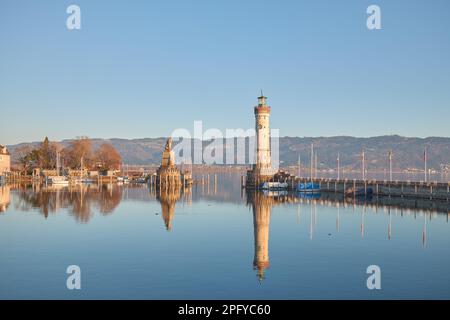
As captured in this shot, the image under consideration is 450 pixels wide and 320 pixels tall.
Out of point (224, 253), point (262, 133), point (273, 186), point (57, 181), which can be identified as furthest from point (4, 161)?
point (224, 253)

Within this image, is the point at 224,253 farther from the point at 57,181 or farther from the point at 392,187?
the point at 57,181

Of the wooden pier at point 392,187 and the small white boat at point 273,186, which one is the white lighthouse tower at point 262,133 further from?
the wooden pier at point 392,187

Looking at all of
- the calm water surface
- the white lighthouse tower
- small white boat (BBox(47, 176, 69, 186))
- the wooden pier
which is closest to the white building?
small white boat (BBox(47, 176, 69, 186))

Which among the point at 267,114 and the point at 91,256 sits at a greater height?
the point at 267,114

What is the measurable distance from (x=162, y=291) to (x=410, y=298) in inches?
442

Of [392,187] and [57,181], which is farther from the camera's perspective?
[57,181]

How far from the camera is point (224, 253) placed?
3278 cm

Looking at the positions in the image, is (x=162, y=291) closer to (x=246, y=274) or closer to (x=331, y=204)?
(x=246, y=274)

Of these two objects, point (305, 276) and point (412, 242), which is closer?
point (305, 276)

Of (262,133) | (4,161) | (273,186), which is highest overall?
(262,133)

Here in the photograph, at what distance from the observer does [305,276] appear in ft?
85.7

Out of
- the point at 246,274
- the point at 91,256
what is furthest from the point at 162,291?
the point at 91,256

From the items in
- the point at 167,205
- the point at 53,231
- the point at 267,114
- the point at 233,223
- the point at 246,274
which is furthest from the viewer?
the point at 267,114
